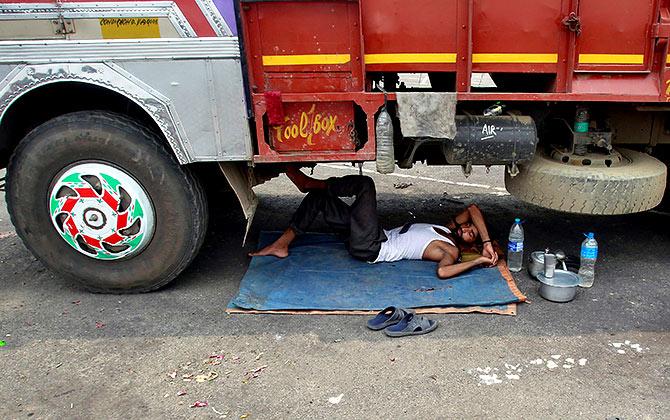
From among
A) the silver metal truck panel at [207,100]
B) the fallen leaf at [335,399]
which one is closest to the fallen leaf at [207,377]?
the fallen leaf at [335,399]

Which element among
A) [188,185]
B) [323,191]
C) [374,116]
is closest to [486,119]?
[374,116]

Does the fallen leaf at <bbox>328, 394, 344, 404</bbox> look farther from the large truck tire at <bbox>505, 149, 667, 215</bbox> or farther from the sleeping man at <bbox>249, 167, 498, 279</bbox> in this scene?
the large truck tire at <bbox>505, 149, 667, 215</bbox>

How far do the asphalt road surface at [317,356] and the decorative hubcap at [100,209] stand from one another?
445 millimetres

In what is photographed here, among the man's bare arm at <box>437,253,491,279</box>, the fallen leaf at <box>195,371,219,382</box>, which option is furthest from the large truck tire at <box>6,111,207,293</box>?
the man's bare arm at <box>437,253,491,279</box>

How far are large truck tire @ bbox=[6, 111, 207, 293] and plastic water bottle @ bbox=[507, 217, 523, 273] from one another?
84.8 inches

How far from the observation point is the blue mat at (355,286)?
3.62m

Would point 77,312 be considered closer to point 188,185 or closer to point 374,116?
point 188,185

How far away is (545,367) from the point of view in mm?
2990

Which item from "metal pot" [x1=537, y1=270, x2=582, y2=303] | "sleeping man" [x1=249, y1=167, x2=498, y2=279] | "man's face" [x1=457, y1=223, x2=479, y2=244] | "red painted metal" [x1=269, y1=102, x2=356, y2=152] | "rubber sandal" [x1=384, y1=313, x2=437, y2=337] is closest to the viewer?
"rubber sandal" [x1=384, y1=313, x2=437, y2=337]

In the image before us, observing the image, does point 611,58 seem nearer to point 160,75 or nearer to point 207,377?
point 160,75

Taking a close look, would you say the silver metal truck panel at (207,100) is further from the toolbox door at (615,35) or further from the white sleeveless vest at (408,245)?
the toolbox door at (615,35)

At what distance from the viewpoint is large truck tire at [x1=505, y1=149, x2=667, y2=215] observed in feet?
11.9

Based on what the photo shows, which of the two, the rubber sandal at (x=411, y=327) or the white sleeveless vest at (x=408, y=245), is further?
the white sleeveless vest at (x=408, y=245)

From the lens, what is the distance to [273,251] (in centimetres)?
435
